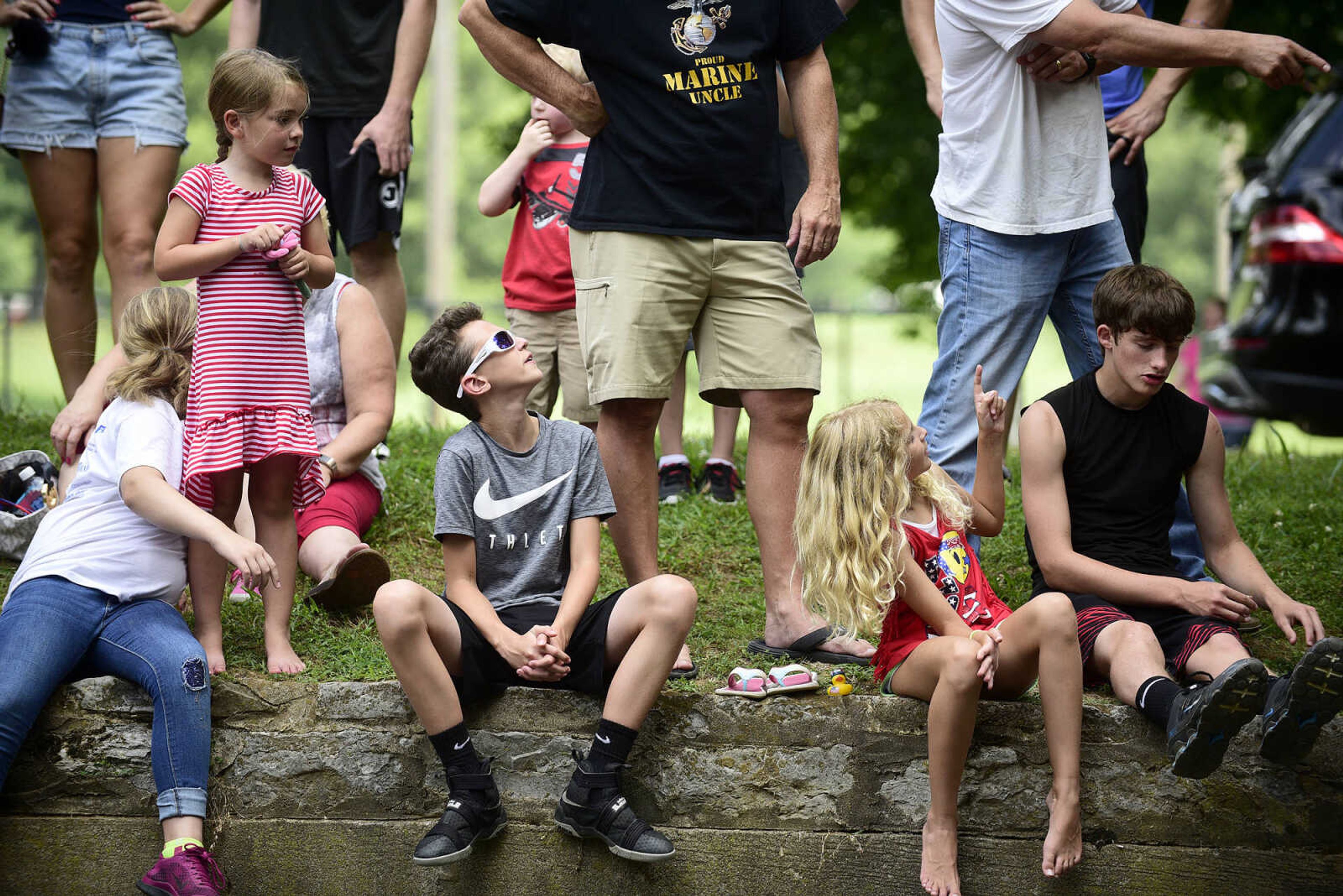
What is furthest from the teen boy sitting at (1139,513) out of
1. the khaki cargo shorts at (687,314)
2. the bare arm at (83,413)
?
the bare arm at (83,413)

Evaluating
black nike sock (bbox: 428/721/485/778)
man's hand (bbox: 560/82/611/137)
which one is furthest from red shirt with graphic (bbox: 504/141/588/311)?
black nike sock (bbox: 428/721/485/778)

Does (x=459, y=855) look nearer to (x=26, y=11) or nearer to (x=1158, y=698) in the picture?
(x=1158, y=698)

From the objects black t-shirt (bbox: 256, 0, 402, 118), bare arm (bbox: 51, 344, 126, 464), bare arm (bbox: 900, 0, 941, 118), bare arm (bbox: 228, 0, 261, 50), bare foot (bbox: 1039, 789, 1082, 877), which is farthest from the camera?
bare arm (bbox: 228, 0, 261, 50)

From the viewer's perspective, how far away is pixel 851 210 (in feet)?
37.4

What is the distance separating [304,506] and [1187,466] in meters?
2.47

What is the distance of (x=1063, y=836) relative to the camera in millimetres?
3453

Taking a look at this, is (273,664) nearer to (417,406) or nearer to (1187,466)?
(1187,466)

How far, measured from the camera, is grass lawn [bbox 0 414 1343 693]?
4113 millimetres

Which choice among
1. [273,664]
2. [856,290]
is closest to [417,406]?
[856,290]

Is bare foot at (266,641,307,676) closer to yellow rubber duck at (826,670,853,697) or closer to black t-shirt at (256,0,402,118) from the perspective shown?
yellow rubber duck at (826,670,853,697)

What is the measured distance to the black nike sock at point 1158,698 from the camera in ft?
11.4

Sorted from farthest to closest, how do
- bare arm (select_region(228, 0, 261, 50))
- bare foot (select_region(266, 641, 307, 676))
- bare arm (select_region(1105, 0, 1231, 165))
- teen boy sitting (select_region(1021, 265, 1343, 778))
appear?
bare arm (select_region(228, 0, 261, 50))
bare arm (select_region(1105, 0, 1231, 165))
bare foot (select_region(266, 641, 307, 676))
teen boy sitting (select_region(1021, 265, 1343, 778))

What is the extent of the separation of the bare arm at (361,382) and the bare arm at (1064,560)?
2002 millimetres

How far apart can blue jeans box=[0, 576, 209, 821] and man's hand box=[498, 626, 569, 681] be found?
0.79 meters
